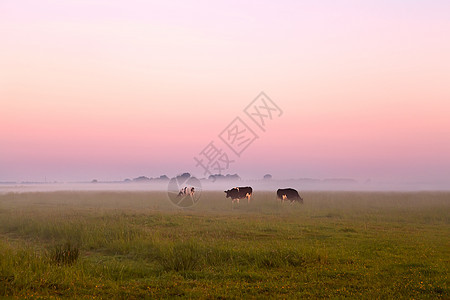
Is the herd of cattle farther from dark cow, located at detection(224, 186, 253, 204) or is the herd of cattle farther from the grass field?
the grass field

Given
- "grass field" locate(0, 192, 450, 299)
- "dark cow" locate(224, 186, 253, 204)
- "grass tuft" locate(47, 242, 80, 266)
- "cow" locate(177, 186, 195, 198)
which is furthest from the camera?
"cow" locate(177, 186, 195, 198)

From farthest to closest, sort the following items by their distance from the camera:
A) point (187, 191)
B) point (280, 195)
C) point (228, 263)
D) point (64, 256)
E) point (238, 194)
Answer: point (187, 191) < point (280, 195) < point (238, 194) < point (228, 263) < point (64, 256)

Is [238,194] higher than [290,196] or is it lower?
higher

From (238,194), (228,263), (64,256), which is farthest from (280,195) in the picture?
(64,256)

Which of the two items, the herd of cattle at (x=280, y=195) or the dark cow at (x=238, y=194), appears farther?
the dark cow at (x=238, y=194)

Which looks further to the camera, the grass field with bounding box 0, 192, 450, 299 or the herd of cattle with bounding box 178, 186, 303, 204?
the herd of cattle with bounding box 178, 186, 303, 204

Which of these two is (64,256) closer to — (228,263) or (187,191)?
(228,263)

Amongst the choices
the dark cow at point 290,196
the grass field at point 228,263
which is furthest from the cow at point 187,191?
the grass field at point 228,263

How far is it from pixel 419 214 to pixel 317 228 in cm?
1137

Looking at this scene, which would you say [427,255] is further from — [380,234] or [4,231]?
[4,231]

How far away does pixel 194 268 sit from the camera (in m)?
12.4

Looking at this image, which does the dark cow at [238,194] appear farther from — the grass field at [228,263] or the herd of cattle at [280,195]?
the grass field at [228,263]

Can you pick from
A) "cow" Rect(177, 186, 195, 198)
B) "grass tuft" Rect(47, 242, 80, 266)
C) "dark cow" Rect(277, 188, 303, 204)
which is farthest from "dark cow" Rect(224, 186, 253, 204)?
"grass tuft" Rect(47, 242, 80, 266)

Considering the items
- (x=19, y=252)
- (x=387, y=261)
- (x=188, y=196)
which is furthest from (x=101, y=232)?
(x=188, y=196)
